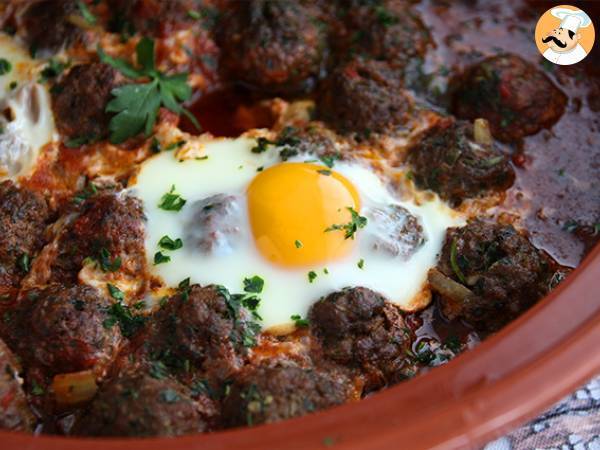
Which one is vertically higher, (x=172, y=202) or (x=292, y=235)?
(x=292, y=235)

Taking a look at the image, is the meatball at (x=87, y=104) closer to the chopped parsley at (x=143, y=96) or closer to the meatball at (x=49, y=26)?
the chopped parsley at (x=143, y=96)

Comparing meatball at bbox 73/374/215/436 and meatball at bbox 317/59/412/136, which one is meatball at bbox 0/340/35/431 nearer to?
meatball at bbox 73/374/215/436

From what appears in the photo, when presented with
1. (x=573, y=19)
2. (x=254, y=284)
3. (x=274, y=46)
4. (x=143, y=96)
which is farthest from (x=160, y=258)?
(x=573, y=19)

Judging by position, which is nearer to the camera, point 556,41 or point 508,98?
point 508,98

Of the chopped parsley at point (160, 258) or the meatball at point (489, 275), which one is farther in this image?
the chopped parsley at point (160, 258)

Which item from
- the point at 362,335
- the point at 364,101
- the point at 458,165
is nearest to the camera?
the point at 362,335

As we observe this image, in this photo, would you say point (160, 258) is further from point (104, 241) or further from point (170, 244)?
point (104, 241)

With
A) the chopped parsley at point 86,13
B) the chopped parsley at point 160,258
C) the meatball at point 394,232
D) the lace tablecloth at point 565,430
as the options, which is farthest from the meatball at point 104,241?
the lace tablecloth at point 565,430

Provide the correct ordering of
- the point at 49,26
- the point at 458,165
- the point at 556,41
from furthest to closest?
the point at 49,26
the point at 556,41
the point at 458,165
